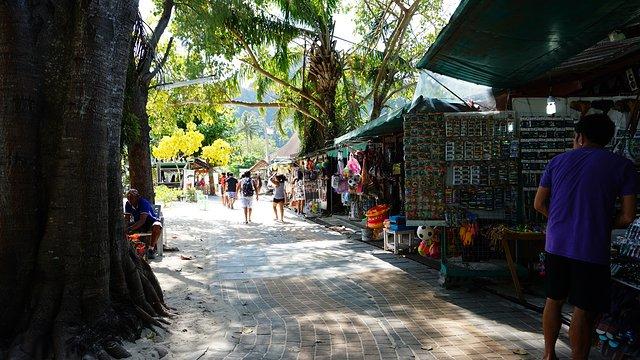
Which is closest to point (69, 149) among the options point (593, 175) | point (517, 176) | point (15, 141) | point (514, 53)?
point (15, 141)

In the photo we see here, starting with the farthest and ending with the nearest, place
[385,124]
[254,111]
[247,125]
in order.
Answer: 1. [254,111]
2. [247,125]
3. [385,124]

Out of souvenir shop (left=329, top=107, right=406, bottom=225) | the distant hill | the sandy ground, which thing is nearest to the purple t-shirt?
the sandy ground

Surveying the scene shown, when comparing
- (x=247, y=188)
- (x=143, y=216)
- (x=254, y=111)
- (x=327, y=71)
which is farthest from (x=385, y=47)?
(x=254, y=111)

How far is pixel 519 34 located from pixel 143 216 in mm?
6724

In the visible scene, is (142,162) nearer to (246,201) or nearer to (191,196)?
(246,201)

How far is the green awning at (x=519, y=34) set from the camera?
390 centimetres

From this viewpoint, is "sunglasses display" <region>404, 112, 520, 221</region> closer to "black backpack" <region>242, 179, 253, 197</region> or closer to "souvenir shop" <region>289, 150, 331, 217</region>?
"souvenir shop" <region>289, 150, 331, 217</region>

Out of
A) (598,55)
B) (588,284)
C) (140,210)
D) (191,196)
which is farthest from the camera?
(191,196)

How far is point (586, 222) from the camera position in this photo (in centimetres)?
322

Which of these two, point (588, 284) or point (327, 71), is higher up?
point (327, 71)

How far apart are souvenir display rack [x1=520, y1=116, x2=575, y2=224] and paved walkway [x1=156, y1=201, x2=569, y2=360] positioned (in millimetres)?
1428

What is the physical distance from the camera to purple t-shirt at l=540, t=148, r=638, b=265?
3191mm

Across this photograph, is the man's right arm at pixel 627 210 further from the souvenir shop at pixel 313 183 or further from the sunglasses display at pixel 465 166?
the souvenir shop at pixel 313 183

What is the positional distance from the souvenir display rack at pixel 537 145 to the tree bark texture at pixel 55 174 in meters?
4.98
